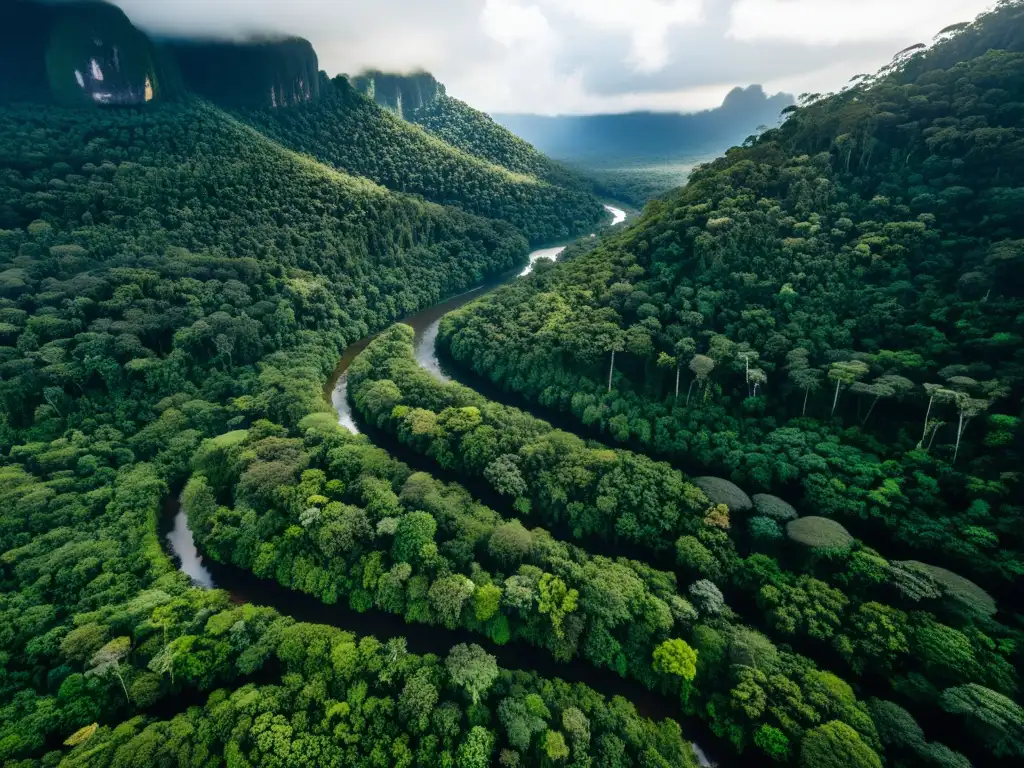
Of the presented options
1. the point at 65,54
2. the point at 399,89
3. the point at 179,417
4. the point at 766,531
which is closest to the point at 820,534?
the point at 766,531

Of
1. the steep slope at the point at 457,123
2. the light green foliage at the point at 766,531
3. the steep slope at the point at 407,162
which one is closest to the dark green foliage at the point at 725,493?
the light green foliage at the point at 766,531

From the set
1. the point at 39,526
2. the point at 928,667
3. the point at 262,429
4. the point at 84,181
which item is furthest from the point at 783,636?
the point at 84,181

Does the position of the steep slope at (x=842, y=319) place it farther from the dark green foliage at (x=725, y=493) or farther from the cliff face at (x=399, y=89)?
the cliff face at (x=399, y=89)

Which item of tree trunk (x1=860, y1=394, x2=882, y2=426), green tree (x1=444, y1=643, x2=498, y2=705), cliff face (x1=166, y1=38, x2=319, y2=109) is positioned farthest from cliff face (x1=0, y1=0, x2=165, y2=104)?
tree trunk (x1=860, y1=394, x2=882, y2=426)

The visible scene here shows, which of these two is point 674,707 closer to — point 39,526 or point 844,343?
point 844,343

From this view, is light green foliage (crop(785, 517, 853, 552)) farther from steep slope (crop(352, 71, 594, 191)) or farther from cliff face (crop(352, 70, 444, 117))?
cliff face (crop(352, 70, 444, 117))

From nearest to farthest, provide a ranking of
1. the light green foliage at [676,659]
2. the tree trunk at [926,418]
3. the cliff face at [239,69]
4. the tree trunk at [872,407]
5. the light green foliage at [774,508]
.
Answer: the light green foliage at [676,659] → the light green foliage at [774,508] → the tree trunk at [926,418] → the tree trunk at [872,407] → the cliff face at [239,69]

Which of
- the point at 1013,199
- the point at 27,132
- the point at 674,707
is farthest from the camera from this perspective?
the point at 27,132
